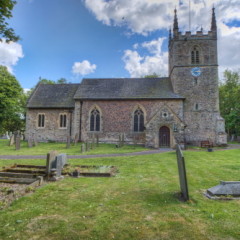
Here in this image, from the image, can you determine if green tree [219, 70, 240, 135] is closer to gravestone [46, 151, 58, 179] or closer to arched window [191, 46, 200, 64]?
arched window [191, 46, 200, 64]

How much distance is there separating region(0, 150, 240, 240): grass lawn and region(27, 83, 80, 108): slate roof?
20.4m

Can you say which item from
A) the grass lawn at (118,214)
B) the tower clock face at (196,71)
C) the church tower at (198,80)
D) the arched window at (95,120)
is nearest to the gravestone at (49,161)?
the grass lawn at (118,214)

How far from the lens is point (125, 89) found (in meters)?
25.3

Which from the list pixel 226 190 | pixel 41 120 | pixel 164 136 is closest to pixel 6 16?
pixel 226 190

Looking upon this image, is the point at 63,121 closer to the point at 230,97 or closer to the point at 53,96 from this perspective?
the point at 53,96

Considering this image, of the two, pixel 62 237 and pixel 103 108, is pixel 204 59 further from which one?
pixel 62 237

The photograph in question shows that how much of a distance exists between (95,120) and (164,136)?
367 inches

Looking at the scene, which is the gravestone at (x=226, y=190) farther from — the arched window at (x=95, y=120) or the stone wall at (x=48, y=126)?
the stone wall at (x=48, y=126)

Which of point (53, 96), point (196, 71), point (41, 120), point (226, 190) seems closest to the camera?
point (226, 190)

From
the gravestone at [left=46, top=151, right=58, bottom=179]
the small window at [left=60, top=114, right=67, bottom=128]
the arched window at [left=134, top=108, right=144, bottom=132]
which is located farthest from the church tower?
the gravestone at [left=46, top=151, right=58, bottom=179]

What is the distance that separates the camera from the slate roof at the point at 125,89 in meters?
24.0

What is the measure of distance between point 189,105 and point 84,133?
1438 cm

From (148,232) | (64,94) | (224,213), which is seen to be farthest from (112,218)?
(64,94)

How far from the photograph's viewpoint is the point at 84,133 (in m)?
24.5
